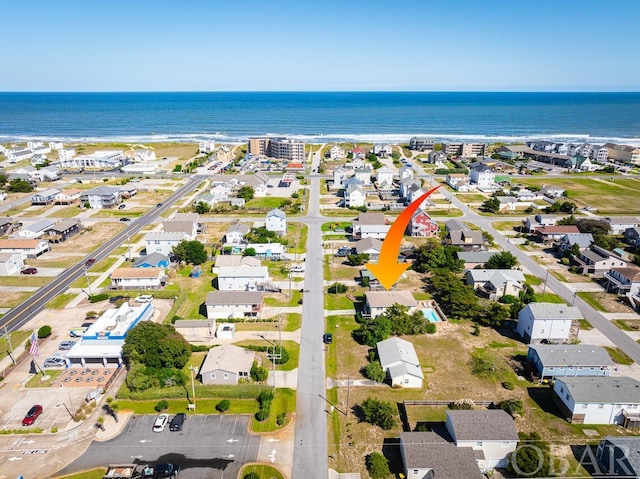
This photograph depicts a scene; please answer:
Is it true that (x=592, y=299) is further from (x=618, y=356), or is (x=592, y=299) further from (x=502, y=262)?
(x=618, y=356)

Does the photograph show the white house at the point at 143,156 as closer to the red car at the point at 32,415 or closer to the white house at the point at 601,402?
the red car at the point at 32,415

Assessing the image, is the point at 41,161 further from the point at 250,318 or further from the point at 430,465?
the point at 430,465

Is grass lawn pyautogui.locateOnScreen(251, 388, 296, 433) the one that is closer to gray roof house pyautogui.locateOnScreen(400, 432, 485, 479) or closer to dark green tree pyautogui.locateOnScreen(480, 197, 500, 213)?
gray roof house pyautogui.locateOnScreen(400, 432, 485, 479)

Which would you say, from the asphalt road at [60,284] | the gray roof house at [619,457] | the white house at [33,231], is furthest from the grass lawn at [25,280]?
the gray roof house at [619,457]

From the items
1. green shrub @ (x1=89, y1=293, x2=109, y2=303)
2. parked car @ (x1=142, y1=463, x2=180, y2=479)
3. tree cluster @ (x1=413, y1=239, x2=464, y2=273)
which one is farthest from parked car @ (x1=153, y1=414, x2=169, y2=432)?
tree cluster @ (x1=413, y1=239, x2=464, y2=273)

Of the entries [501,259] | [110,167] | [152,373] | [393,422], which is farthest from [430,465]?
[110,167]
